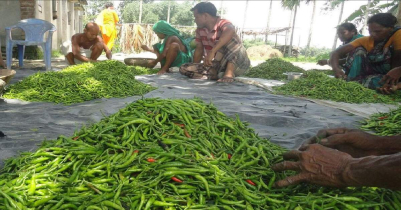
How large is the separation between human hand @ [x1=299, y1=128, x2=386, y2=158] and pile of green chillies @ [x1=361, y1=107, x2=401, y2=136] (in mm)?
1640

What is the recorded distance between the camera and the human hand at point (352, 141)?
203 centimetres

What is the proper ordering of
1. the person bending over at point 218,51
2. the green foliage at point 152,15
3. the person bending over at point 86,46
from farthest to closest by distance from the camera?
the green foliage at point 152,15, the person bending over at point 86,46, the person bending over at point 218,51

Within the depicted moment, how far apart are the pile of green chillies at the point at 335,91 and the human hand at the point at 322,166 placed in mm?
3937

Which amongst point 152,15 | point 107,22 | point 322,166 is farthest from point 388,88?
point 152,15

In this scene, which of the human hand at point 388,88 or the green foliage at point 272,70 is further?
the green foliage at point 272,70

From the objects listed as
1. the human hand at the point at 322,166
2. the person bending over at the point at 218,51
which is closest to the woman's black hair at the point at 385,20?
the person bending over at the point at 218,51

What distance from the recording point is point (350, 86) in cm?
566

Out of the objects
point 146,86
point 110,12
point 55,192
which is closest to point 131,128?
point 55,192

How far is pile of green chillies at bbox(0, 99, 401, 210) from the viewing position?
1726 millimetres

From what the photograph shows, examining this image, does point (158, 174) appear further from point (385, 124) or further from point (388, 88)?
point (388, 88)

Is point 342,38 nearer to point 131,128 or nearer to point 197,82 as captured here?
point 197,82

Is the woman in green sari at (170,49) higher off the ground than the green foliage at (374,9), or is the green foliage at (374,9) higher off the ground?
the green foliage at (374,9)

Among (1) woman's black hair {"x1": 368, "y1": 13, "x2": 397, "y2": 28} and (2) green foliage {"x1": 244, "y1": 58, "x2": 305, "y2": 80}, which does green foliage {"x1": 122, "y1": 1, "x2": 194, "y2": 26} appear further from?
(1) woman's black hair {"x1": 368, "y1": 13, "x2": 397, "y2": 28}

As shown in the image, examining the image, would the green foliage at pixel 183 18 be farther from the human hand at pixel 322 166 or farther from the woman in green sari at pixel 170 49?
the human hand at pixel 322 166
